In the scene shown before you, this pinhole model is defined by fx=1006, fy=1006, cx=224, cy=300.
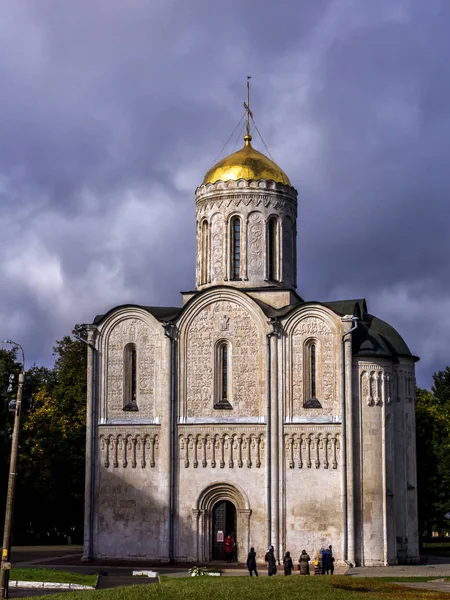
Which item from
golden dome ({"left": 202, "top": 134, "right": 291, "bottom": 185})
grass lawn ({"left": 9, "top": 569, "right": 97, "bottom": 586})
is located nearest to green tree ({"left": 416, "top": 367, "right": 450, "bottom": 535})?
golden dome ({"left": 202, "top": 134, "right": 291, "bottom": 185})

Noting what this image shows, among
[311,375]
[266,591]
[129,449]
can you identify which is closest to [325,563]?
[311,375]

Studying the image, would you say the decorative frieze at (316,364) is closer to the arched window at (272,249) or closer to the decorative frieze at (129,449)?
the arched window at (272,249)

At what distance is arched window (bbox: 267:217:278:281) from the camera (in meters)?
38.4

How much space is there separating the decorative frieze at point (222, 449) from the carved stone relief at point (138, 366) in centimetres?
189

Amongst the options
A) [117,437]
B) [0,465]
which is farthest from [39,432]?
→ [117,437]

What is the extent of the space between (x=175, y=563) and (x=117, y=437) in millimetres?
4913

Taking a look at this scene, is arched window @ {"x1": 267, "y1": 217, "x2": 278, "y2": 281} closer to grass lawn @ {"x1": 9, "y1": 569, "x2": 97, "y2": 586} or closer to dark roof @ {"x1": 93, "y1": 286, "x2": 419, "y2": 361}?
dark roof @ {"x1": 93, "y1": 286, "x2": 419, "y2": 361}

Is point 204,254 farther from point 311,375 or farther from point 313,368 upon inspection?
point 311,375

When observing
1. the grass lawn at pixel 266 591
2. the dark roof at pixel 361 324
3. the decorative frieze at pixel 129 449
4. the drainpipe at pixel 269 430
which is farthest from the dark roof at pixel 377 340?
the grass lawn at pixel 266 591

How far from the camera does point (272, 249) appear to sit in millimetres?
38625

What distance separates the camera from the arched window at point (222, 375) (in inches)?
1416

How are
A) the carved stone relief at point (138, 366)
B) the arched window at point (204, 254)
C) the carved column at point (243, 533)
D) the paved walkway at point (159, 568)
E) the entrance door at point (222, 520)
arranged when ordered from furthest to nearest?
1. the arched window at point (204, 254)
2. the carved stone relief at point (138, 366)
3. the entrance door at point (222, 520)
4. the carved column at point (243, 533)
5. the paved walkway at point (159, 568)

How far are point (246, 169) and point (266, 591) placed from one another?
20.0 m

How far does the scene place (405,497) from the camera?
36250 mm
